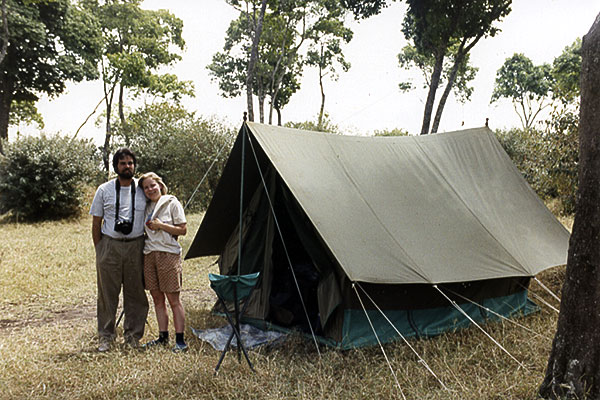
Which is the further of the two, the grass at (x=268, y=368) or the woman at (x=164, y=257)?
the woman at (x=164, y=257)

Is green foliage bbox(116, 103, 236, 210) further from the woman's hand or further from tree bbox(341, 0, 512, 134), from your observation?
the woman's hand

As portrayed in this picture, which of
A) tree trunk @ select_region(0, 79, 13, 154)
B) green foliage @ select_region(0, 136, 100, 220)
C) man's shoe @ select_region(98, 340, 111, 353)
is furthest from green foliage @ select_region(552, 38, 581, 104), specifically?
tree trunk @ select_region(0, 79, 13, 154)

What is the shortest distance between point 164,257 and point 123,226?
38 centimetres

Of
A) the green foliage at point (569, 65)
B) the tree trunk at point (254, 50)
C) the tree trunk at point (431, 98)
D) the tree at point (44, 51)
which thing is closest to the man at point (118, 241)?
the tree trunk at point (254, 50)

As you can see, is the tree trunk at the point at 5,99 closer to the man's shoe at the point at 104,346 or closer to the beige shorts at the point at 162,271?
the man's shoe at the point at 104,346

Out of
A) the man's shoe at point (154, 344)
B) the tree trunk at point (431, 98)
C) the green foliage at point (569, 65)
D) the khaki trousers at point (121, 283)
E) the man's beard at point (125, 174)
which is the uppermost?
the green foliage at point (569, 65)

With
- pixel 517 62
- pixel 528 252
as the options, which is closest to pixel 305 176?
pixel 528 252

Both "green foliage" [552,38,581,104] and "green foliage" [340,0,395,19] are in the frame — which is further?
"green foliage" [552,38,581,104]

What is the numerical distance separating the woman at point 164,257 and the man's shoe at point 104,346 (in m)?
0.31

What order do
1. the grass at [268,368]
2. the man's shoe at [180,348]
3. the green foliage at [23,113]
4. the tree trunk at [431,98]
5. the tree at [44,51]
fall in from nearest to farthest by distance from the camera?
the grass at [268,368]
the man's shoe at [180,348]
the tree trunk at [431,98]
the tree at [44,51]
the green foliage at [23,113]

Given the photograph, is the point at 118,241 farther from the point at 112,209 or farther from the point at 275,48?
the point at 275,48

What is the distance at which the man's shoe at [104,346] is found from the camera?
3.74 meters

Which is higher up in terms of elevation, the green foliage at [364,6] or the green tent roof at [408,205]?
the green foliage at [364,6]

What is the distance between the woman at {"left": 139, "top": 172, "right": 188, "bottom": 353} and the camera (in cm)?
371
